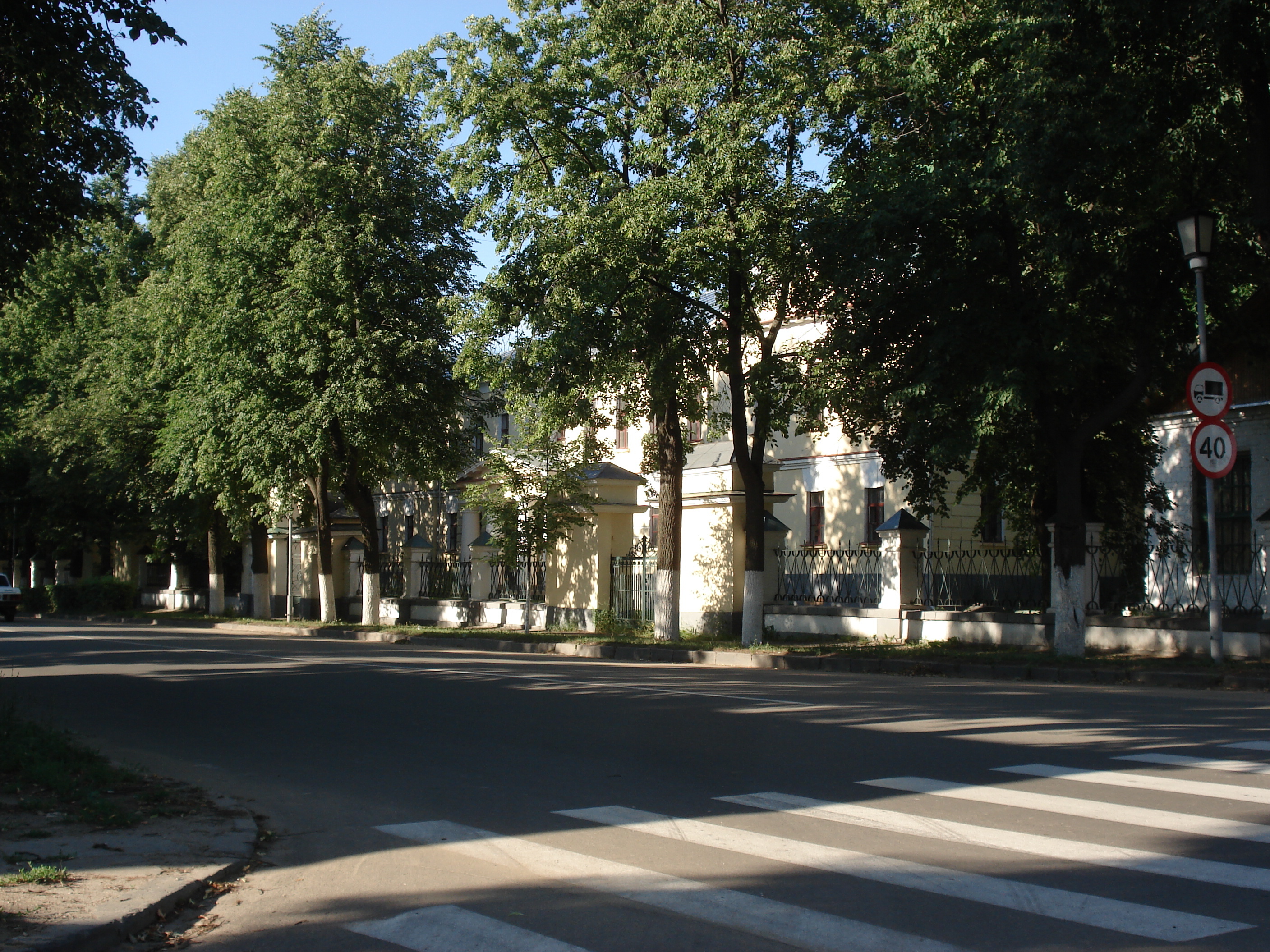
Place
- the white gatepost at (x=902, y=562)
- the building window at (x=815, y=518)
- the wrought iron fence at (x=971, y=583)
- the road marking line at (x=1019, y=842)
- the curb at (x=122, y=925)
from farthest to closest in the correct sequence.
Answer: the building window at (x=815, y=518)
the white gatepost at (x=902, y=562)
the wrought iron fence at (x=971, y=583)
the road marking line at (x=1019, y=842)
the curb at (x=122, y=925)

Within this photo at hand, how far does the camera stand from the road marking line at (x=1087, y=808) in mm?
6324

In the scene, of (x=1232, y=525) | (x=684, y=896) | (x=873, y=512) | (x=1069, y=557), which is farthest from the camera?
(x=873, y=512)

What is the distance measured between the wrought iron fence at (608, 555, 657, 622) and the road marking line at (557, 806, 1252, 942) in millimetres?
20029

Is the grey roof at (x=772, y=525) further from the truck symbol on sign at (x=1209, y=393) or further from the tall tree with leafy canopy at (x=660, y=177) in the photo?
A: the truck symbol on sign at (x=1209, y=393)

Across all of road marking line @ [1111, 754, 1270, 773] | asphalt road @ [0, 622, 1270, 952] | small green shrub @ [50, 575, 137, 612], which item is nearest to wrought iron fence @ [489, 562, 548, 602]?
asphalt road @ [0, 622, 1270, 952]

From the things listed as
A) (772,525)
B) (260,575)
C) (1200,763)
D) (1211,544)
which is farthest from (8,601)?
(1200,763)

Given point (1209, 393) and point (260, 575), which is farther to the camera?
point (260, 575)

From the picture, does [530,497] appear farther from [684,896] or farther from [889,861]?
[684,896]

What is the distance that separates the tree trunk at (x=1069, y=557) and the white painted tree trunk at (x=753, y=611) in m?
5.60

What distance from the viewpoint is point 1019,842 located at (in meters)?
6.07

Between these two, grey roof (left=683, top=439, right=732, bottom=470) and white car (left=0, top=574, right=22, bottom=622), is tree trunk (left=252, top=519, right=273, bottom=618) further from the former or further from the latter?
grey roof (left=683, top=439, right=732, bottom=470)

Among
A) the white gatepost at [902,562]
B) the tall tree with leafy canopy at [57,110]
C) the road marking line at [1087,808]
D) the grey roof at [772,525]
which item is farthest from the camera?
the grey roof at [772,525]

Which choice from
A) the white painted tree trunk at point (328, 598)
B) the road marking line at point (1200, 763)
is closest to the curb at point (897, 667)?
the road marking line at point (1200, 763)

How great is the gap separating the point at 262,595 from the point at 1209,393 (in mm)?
34239
